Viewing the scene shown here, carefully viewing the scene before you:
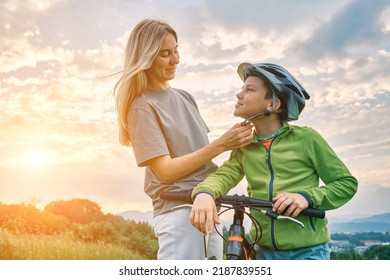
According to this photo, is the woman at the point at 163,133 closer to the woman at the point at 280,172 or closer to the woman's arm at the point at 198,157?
the woman's arm at the point at 198,157

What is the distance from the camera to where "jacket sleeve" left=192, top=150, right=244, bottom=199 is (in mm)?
2521

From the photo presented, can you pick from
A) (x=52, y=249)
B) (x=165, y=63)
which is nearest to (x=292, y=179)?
(x=165, y=63)

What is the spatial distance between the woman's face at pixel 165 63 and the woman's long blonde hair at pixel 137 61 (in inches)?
1.8

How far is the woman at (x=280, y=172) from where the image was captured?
8.16 ft

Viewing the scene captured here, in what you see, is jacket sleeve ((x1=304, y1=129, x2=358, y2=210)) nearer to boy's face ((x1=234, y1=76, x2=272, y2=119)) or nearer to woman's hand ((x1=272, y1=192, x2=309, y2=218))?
woman's hand ((x1=272, y1=192, x2=309, y2=218))

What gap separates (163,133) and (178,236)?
59 cm

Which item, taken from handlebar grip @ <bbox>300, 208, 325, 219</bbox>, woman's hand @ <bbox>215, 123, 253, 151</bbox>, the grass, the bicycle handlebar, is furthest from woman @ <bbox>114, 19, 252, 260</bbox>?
the grass

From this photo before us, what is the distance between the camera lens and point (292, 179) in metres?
2.62

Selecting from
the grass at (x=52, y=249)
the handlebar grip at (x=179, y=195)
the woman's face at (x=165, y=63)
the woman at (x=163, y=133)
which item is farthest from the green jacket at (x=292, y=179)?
the grass at (x=52, y=249)

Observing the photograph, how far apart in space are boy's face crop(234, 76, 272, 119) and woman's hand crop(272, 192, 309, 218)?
525 millimetres

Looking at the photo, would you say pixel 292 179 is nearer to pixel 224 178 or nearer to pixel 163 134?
pixel 224 178

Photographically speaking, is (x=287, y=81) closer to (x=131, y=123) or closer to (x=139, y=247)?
(x=131, y=123)
